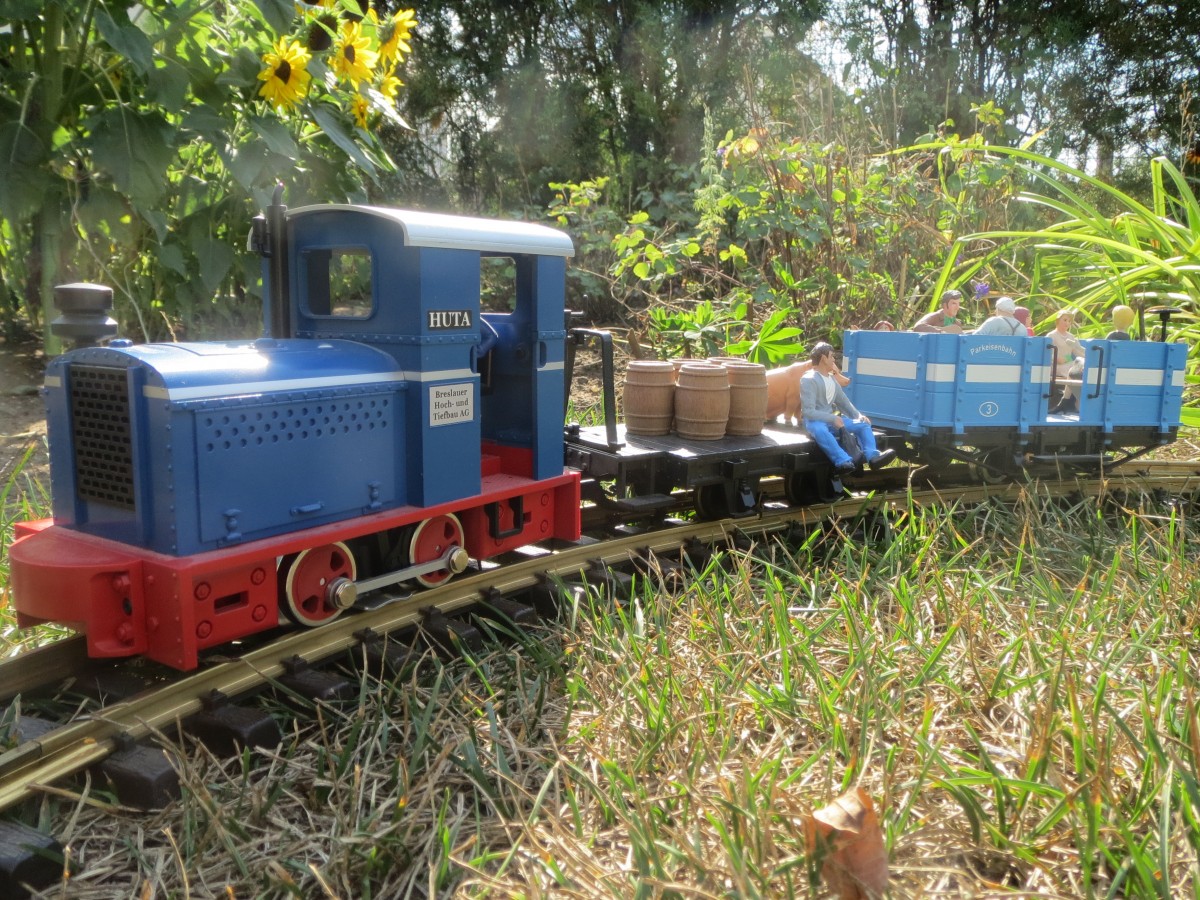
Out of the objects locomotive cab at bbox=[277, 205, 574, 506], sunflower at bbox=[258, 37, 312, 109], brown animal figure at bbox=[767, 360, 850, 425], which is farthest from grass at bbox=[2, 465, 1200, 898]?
sunflower at bbox=[258, 37, 312, 109]

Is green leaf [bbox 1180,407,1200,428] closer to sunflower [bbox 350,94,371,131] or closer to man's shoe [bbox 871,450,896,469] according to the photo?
man's shoe [bbox 871,450,896,469]

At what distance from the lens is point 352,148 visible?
620cm

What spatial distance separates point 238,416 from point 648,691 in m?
2.03

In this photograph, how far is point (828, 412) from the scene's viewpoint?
21.7ft

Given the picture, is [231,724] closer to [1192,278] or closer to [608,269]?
[608,269]

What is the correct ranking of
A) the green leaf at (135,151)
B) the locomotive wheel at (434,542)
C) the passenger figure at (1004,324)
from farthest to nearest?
the passenger figure at (1004,324)
the green leaf at (135,151)
the locomotive wheel at (434,542)

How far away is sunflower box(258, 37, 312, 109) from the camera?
5840 millimetres

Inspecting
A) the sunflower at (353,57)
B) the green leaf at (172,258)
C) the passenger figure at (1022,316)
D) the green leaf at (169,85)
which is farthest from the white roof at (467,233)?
the passenger figure at (1022,316)

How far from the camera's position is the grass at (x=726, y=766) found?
266 cm

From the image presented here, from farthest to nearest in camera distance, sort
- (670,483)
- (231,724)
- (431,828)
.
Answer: (670,483)
(231,724)
(431,828)

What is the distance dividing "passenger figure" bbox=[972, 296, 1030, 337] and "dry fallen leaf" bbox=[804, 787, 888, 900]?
19.3 ft

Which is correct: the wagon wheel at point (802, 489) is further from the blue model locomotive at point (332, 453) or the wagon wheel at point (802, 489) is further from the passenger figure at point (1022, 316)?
the passenger figure at point (1022, 316)

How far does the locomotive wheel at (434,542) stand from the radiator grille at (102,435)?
4.45 ft

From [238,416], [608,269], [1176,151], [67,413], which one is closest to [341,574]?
[238,416]
